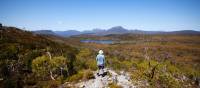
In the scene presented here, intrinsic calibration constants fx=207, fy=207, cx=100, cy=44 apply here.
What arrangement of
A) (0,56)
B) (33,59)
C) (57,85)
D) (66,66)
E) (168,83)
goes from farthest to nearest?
(0,56), (33,59), (66,66), (57,85), (168,83)

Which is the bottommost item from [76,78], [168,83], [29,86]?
[29,86]

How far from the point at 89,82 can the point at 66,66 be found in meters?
10.9

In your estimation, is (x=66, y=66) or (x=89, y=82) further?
(x=66, y=66)

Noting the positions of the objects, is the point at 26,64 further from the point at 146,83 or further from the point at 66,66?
the point at 146,83

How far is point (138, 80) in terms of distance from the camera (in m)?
20.3

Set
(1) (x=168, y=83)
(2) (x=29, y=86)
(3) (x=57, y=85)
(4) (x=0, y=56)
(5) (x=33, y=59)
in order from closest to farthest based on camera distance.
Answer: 1. (1) (x=168, y=83)
2. (3) (x=57, y=85)
3. (2) (x=29, y=86)
4. (5) (x=33, y=59)
5. (4) (x=0, y=56)

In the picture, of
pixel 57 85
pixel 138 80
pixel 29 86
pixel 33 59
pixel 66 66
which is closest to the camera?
pixel 138 80

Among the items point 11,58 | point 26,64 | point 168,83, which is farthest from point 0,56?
point 168,83

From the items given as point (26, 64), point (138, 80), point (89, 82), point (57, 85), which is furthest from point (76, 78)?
point (26, 64)

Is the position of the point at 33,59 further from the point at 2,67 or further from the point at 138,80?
the point at 138,80

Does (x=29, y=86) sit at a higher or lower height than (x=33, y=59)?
lower

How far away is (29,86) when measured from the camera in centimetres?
2825

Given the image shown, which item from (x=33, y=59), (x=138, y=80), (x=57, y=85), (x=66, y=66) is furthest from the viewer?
(x=33, y=59)

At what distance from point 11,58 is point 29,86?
563 inches
